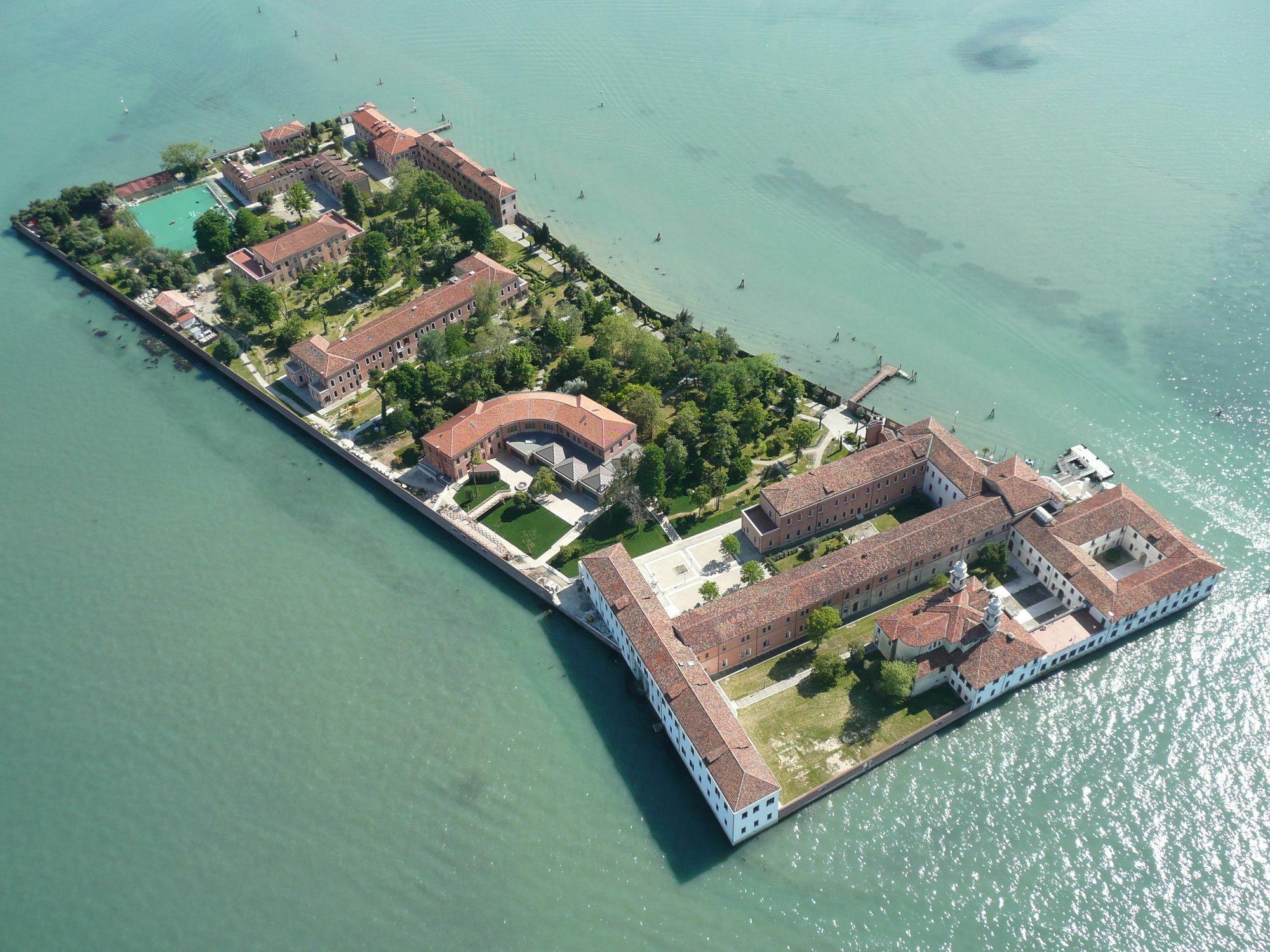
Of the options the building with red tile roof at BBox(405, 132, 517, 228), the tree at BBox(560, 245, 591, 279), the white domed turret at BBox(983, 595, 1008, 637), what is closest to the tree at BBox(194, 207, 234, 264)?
the building with red tile roof at BBox(405, 132, 517, 228)

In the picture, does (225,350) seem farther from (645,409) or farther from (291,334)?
(645,409)

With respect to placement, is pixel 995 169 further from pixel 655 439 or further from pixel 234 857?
pixel 234 857

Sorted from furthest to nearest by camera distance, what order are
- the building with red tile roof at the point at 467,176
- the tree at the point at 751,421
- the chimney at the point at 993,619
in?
the building with red tile roof at the point at 467,176 → the tree at the point at 751,421 → the chimney at the point at 993,619

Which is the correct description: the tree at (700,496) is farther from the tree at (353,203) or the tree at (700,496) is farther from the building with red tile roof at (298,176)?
the building with red tile roof at (298,176)

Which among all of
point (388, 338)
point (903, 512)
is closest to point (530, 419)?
point (388, 338)

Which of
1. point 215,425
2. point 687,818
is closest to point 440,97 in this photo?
point 215,425

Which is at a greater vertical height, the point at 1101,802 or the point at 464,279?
the point at 464,279

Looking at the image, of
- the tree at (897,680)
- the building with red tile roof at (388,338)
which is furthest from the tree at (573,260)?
the tree at (897,680)
